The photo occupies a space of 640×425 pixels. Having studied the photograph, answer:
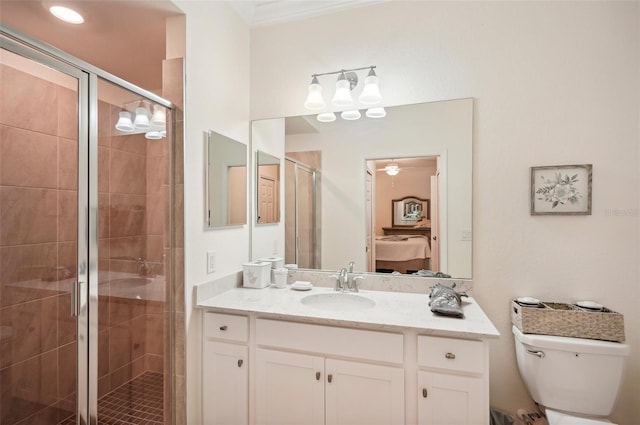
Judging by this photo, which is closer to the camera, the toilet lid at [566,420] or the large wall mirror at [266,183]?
the toilet lid at [566,420]

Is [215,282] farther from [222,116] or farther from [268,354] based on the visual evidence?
[222,116]

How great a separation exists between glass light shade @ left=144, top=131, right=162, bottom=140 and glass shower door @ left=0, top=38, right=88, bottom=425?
338 millimetres

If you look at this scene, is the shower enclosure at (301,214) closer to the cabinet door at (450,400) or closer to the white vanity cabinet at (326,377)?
the white vanity cabinet at (326,377)

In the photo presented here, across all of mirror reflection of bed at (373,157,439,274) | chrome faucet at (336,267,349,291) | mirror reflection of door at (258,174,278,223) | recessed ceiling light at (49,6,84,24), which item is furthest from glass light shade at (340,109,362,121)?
recessed ceiling light at (49,6,84,24)

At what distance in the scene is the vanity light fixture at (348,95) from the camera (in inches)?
79.1

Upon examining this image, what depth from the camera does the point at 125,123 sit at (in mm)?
1531

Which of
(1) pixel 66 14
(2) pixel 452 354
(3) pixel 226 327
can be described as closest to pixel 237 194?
(3) pixel 226 327

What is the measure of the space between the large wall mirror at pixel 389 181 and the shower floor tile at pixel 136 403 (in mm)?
1103

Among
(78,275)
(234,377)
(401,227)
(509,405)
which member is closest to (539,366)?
(509,405)

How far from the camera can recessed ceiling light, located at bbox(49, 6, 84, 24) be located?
5.56 ft

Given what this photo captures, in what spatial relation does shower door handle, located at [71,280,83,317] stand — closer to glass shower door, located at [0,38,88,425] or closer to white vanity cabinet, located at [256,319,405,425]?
glass shower door, located at [0,38,88,425]

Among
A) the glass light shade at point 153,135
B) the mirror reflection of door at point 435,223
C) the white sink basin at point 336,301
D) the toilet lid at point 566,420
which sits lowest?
the toilet lid at point 566,420

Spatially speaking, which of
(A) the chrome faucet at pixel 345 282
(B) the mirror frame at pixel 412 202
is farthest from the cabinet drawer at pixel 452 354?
(B) the mirror frame at pixel 412 202

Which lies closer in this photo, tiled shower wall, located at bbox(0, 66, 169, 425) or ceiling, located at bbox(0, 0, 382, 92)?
tiled shower wall, located at bbox(0, 66, 169, 425)
